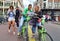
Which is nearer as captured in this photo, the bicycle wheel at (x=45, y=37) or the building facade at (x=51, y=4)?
the bicycle wheel at (x=45, y=37)

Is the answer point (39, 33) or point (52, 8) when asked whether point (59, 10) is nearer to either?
point (52, 8)

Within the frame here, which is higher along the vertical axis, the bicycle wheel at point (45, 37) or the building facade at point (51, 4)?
the building facade at point (51, 4)

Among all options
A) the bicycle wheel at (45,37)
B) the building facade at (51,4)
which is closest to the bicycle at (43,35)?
the bicycle wheel at (45,37)

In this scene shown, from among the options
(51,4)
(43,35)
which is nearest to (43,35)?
(43,35)

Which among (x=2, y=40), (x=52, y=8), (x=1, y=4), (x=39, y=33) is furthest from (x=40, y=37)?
(x=1, y=4)

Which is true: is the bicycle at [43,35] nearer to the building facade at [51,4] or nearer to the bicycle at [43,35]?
→ the bicycle at [43,35]

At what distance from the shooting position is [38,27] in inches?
431

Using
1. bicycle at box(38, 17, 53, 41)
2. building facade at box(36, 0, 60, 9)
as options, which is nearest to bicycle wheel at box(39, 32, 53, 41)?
bicycle at box(38, 17, 53, 41)

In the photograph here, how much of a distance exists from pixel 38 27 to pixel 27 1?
1569 millimetres

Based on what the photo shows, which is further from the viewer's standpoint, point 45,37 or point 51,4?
point 51,4

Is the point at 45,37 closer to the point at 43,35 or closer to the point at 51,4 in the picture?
the point at 43,35

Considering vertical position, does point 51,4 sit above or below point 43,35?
above

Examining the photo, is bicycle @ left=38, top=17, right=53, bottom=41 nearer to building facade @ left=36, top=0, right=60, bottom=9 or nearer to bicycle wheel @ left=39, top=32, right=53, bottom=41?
bicycle wheel @ left=39, top=32, right=53, bottom=41

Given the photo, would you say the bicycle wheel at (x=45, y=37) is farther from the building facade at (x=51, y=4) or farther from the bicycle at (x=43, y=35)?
the building facade at (x=51, y=4)
